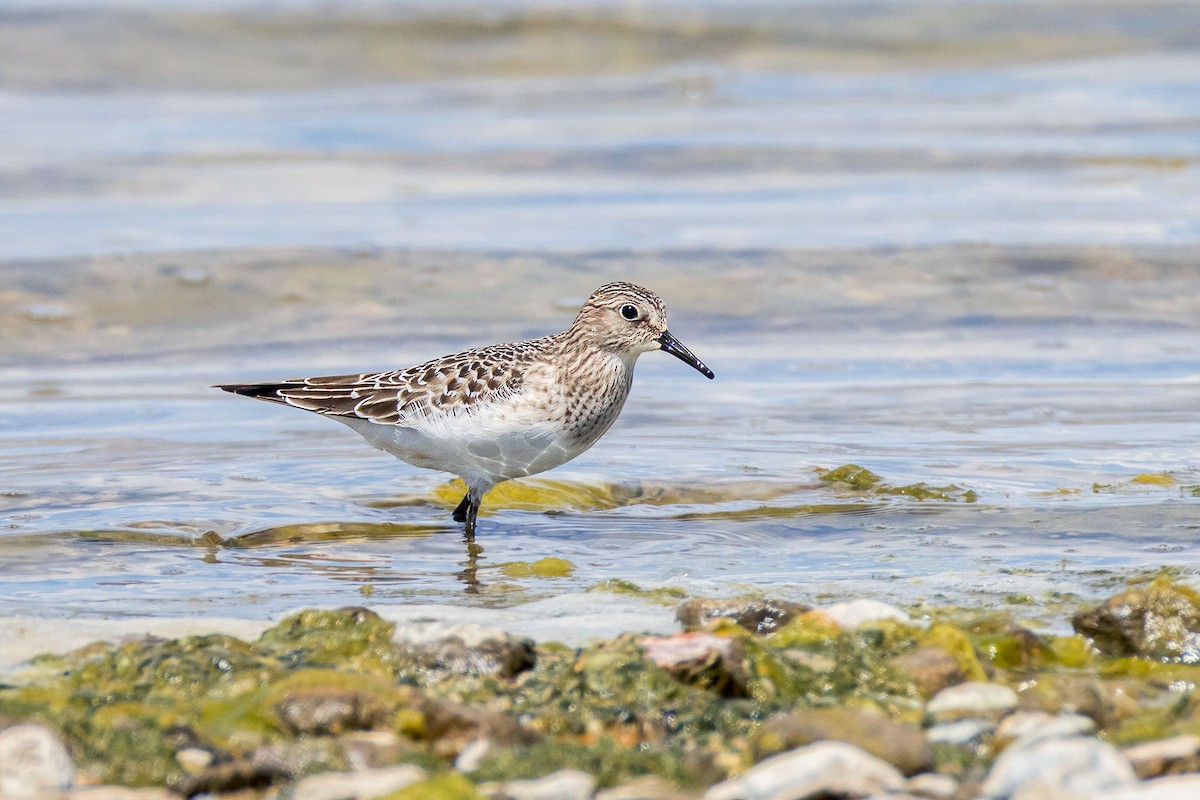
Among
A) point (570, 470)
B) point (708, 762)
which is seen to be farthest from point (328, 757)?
point (570, 470)

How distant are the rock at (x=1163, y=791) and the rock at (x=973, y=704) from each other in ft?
2.23

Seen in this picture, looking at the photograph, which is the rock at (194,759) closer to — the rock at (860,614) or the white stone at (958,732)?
the white stone at (958,732)

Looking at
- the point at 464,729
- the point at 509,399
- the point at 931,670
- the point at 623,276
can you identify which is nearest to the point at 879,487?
the point at 509,399

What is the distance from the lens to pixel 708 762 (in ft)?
12.4

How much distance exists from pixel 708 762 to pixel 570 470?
4.45 meters

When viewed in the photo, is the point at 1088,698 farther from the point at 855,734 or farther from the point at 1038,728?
the point at 855,734

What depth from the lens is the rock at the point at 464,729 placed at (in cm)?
384

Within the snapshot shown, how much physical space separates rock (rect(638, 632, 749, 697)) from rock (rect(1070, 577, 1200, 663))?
1222 millimetres

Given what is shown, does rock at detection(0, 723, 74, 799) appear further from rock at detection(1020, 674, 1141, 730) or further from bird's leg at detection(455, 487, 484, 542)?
bird's leg at detection(455, 487, 484, 542)

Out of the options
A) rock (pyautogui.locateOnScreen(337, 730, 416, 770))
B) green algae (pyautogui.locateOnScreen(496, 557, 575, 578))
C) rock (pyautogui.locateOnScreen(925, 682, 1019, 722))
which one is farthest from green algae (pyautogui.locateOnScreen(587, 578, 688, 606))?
rock (pyautogui.locateOnScreen(337, 730, 416, 770))

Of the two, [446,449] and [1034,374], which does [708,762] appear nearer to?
[446,449]

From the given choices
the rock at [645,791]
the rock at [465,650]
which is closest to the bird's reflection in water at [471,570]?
the rock at [465,650]

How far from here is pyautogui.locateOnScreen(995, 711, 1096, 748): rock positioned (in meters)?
3.74

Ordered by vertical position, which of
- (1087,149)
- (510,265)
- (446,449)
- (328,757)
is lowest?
(328,757)
